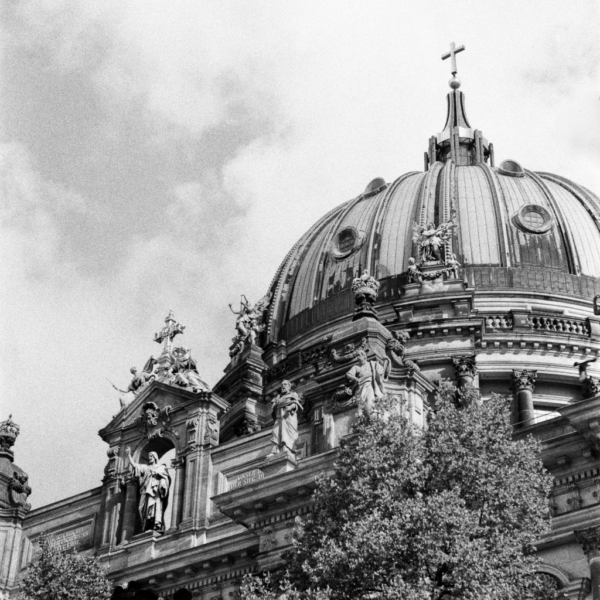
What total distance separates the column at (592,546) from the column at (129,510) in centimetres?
1917

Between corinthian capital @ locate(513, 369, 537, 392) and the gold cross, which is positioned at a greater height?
the gold cross

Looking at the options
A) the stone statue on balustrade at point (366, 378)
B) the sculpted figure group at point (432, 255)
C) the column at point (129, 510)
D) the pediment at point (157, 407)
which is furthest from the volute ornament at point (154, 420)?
the sculpted figure group at point (432, 255)

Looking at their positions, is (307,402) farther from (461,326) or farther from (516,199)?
(516,199)

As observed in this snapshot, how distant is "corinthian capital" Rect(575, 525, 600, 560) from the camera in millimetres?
33469

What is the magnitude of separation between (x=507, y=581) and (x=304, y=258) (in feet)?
130

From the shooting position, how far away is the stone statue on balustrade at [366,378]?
135 feet

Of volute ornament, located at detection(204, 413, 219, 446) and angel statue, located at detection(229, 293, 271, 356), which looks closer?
volute ornament, located at detection(204, 413, 219, 446)

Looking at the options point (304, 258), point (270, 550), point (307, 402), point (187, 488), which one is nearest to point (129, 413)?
point (187, 488)

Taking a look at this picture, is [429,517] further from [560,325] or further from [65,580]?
[560,325]

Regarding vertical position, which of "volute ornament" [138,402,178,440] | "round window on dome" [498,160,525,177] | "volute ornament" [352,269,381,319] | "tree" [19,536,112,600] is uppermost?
"round window on dome" [498,160,525,177]

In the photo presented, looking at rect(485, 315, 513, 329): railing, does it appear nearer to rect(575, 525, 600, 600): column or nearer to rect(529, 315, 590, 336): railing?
rect(529, 315, 590, 336): railing

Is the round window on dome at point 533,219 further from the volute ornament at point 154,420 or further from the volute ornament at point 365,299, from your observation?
the volute ornament at point 154,420

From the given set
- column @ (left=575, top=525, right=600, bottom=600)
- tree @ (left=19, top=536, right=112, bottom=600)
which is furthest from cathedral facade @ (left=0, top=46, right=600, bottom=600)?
tree @ (left=19, top=536, right=112, bottom=600)

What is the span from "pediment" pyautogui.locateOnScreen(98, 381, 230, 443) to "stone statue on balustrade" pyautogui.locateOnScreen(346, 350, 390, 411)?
8.33m
